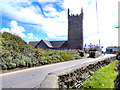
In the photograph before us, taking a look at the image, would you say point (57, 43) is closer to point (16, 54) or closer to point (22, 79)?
point (16, 54)

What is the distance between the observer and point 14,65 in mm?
8711

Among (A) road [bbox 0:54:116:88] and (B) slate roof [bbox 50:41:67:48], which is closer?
(A) road [bbox 0:54:116:88]

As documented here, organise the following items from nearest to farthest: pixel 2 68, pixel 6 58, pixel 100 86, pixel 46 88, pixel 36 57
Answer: pixel 46 88
pixel 100 86
pixel 2 68
pixel 6 58
pixel 36 57

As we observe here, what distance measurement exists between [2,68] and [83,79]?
583 centimetres

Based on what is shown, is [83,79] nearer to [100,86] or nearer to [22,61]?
[100,86]

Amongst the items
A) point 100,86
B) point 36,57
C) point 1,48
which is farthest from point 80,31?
point 100,86

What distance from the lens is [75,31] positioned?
42281mm

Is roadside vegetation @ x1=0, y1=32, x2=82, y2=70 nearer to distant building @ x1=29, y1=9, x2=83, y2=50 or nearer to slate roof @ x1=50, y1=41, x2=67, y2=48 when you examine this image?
distant building @ x1=29, y1=9, x2=83, y2=50

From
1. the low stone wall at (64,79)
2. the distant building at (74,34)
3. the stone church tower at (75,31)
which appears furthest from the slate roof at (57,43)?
the low stone wall at (64,79)

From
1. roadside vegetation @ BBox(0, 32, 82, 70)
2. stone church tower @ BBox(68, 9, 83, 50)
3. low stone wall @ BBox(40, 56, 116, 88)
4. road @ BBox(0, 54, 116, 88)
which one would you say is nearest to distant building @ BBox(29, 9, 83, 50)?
stone church tower @ BBox(68, 9, 83, 50)

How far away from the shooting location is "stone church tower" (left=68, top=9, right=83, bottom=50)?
41875 mm

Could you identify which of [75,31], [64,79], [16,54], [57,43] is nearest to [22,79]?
[64,79]

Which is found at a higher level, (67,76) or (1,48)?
(1,48)

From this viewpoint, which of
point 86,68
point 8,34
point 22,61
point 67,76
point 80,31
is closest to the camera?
point 67,76
